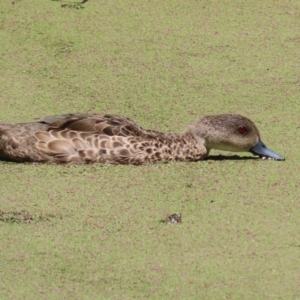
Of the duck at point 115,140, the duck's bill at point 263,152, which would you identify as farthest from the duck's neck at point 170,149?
the duck's bill at point 263,152

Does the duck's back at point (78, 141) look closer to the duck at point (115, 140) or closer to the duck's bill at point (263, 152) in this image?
the duck at point (115, 140)

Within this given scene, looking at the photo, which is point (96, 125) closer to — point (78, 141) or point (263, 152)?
point (78, 141)

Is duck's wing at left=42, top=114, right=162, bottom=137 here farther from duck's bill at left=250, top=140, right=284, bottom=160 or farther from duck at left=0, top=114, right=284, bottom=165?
duck's bill at left=250, top=140, right=284, bottom=160

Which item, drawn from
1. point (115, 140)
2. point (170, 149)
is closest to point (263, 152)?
point (170, 149)

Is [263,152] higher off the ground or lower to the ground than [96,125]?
lower

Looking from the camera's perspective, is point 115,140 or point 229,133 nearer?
point 115,140

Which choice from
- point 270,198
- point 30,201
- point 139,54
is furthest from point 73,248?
point 139,54

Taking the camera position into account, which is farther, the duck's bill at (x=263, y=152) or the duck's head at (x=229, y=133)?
the duck's head at (x=229, y=133)

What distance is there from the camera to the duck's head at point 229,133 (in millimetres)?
6332

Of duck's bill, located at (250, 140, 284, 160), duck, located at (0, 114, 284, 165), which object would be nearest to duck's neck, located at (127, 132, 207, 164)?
duck, located at (0, 114, 284, 165)

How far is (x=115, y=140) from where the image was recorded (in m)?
6.19

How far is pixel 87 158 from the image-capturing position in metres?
6.15

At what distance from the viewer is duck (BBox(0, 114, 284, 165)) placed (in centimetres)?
617

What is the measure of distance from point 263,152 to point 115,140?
2.47 feet
